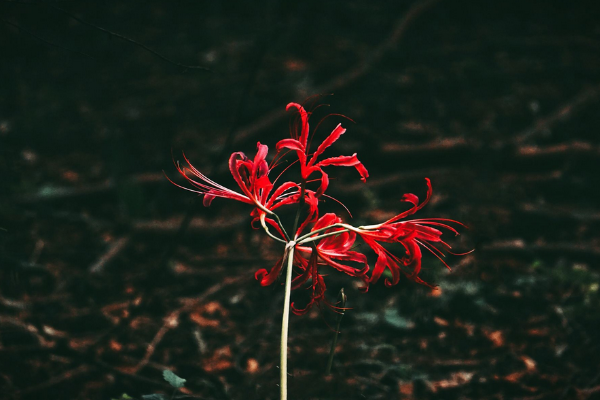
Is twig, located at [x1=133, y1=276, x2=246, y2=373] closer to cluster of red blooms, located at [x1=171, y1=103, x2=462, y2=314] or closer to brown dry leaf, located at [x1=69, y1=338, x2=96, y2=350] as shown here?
brown dry leaf, located at [x1=69, y1=338, x2=96, y2=350]

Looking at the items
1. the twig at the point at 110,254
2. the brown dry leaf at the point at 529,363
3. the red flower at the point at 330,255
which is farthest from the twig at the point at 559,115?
the twig at the point at 110,254

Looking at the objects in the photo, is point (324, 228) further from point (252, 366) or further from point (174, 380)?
point (252, 366)

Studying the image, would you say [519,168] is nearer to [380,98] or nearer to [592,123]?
[592,123]

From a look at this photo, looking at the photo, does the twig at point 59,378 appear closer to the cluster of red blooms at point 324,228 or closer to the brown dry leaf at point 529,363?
the cluster of red blooms at point 324,228

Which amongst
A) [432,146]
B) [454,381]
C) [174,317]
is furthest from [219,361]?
[432,146]

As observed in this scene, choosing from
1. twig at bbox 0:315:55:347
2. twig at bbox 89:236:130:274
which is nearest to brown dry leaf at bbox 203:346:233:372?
twig at bbox 0:315:55:347

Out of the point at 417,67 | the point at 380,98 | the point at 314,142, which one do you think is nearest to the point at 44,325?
the point at 314,142
